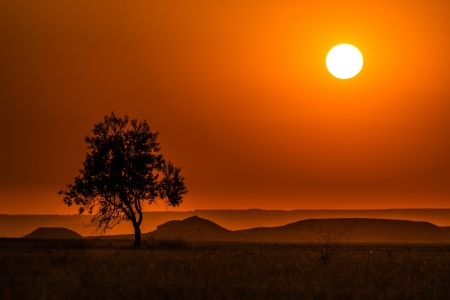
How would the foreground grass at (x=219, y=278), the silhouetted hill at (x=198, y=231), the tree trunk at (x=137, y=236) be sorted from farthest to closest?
the silhouetted hill at (x=198, y=231)
the tree trunk at (x=137, y=236)
the foreground grass at (x=219, y=278)

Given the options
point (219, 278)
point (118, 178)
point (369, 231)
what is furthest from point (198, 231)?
point (219, 278)

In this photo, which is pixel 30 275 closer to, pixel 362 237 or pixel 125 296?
pixel 125 296

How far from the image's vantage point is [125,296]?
2127cm

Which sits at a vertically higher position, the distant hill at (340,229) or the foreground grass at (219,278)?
the distant hill at (340,229)

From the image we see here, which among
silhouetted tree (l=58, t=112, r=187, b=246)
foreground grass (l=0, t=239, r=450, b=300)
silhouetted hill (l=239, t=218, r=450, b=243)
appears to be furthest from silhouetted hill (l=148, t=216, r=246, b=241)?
foreground grass (l=0, t=239, r=450, b=300)

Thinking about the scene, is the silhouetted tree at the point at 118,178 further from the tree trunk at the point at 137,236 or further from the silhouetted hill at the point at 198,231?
the silhouetted hill at the point at 198,231

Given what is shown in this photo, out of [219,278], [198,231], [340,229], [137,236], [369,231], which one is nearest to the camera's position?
[219,278]

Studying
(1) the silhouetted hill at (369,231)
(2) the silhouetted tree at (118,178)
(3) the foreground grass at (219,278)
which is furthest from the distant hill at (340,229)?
(3) the foreground grass at (219,278)

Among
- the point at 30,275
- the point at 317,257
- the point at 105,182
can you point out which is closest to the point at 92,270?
the point at 30,275

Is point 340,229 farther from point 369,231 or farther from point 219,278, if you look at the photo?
point 219,278

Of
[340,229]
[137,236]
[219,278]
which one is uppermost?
[340,229]

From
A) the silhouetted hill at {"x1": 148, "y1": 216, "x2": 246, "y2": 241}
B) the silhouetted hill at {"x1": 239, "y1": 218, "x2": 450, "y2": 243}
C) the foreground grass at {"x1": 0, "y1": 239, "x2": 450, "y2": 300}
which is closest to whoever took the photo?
the foreground grass at {"x1": 0, "y1": 239, "x2": 450, "y2": 300}

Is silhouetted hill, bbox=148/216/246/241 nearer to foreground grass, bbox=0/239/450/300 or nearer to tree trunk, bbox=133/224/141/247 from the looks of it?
tree trunk, bbox=133/224/141/247

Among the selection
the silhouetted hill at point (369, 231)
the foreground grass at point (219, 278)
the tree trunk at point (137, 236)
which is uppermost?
the silhouetted hill at point (369, 231)
